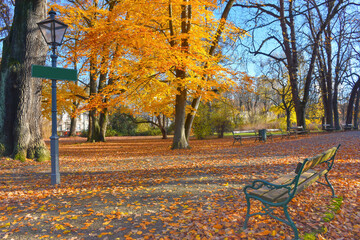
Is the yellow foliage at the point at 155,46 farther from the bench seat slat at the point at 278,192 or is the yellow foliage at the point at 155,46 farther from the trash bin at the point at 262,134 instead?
the bench seat slat at the point at 278,192

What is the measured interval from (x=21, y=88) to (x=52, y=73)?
13.9ft

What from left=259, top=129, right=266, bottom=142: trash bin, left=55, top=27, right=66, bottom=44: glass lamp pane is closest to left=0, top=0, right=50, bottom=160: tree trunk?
left=55, top=27, right=66, bottom=44: glass lamp pane

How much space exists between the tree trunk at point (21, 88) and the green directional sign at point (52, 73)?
4115 mm

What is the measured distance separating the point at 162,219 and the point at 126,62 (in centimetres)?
943

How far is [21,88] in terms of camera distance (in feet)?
28.1

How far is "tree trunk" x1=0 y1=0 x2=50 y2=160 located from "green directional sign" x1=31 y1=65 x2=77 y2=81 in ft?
13.5

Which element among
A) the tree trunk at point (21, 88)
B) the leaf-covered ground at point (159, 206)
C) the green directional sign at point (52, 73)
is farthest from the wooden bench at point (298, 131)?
the green directional sign at point (52, 73)

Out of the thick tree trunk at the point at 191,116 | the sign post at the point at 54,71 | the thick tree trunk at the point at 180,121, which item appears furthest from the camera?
the thick tree trunk at the point at 191,116

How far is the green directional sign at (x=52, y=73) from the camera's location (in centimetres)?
520

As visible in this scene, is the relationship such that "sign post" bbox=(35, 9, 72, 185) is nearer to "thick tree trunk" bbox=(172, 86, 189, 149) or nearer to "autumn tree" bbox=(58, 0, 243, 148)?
"autumn tree" bbox=(58, 0, 243, 148)

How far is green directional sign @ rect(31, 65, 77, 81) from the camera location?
5.20 m

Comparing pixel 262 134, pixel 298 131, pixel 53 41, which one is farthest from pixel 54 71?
pixel 298 131

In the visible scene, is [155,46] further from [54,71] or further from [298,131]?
[298,131]

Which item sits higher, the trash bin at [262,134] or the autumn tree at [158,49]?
the autumn tree at [158,49]
